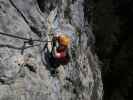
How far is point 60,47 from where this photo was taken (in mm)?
3064

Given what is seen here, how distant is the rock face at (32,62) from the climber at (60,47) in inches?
5.1

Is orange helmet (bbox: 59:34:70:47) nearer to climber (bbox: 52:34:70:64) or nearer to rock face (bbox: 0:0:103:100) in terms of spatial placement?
climber (bbox: 52:34:70:64)

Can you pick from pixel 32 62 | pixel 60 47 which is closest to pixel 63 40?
pixel 60 47

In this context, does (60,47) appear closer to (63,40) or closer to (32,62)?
(63,40)

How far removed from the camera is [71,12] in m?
4.02

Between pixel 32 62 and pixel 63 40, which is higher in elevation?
pixel 63 40

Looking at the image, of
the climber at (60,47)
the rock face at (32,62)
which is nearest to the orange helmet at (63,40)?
the climber at (60,47)

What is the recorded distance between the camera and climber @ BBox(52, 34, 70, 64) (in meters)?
3.05

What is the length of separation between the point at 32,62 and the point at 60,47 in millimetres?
433

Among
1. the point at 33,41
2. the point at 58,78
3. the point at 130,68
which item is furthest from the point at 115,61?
the point at 33,41

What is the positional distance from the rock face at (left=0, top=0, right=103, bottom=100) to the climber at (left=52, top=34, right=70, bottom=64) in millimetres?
131

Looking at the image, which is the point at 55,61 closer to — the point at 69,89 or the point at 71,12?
the point at 69,89

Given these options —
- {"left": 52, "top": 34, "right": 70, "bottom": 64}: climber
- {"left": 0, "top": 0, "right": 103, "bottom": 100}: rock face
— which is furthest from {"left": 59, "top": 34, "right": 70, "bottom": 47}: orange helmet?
{"left": 0, "top": 0, "right": 103, "bottom": 100}: rock face

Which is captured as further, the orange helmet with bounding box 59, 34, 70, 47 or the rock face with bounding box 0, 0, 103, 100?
the orange helmet with bounding box 59, 34, 70, 47
